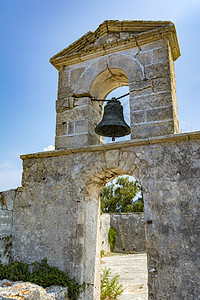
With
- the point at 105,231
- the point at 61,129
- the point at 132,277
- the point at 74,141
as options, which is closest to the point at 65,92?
the point at 61,129

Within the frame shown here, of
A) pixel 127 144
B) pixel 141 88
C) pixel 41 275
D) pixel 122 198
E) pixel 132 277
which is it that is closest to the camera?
pixel 41 275

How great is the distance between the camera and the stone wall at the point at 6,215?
388 cm

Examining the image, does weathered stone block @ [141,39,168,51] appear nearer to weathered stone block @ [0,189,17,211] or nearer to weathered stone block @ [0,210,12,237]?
weathered stone block @ [0,189,17,211]

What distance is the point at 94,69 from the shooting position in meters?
4.28

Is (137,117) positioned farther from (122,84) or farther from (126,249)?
(126,249)

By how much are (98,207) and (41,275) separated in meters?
1.35

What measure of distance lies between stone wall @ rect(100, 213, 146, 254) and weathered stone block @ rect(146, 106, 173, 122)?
25.0 ft

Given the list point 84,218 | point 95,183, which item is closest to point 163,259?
point 84,218

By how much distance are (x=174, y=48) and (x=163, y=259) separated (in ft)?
10.7

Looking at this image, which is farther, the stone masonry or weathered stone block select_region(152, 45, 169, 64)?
weathered stone block select_region(152, 45, 169, 64)

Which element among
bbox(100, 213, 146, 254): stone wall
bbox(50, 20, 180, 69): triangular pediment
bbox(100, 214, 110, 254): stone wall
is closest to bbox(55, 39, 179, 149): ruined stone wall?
bbox(50, 20, 180, 69): triangular pediment

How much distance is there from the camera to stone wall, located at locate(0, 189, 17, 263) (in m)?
3.88

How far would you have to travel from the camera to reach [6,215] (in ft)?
13.2

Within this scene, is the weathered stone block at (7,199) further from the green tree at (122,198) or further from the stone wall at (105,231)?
the green tree at (122,198)
